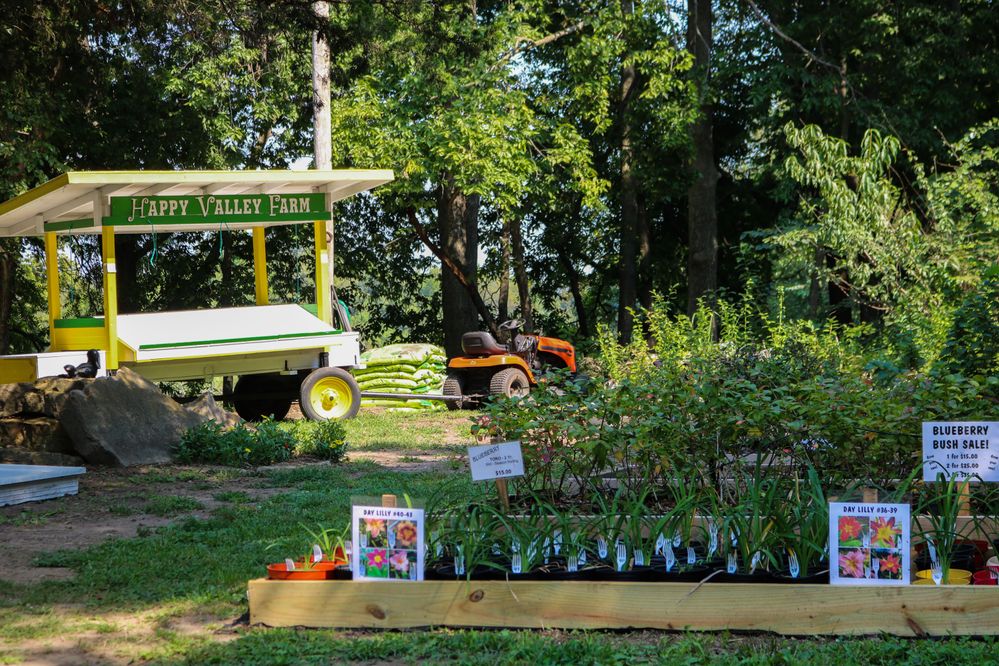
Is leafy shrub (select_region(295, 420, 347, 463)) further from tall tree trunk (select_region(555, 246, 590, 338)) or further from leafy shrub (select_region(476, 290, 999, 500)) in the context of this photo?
tall tree trunk (select_region(555, 246, 590, 338))

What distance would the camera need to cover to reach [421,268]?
2745 cm

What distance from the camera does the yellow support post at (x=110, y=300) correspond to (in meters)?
12.1

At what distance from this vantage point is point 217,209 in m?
13.4

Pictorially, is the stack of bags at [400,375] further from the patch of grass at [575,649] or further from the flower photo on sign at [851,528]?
the flower photo on sign at [851,528]

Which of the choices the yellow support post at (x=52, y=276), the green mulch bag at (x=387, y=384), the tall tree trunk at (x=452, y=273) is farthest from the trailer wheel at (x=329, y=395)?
the tall tree trunk at (x=452, y=273)

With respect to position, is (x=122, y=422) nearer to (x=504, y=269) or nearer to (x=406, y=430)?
(x=406, y=430)

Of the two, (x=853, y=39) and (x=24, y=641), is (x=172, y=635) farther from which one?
(x=853, y=39)

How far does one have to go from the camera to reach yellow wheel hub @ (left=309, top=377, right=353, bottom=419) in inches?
544

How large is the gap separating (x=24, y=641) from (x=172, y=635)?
594mm

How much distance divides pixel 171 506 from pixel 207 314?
5.64 metres

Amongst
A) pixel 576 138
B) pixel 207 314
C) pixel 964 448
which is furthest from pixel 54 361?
pixel 576 138

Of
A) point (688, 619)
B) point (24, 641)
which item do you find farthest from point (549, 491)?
point (24, 641)

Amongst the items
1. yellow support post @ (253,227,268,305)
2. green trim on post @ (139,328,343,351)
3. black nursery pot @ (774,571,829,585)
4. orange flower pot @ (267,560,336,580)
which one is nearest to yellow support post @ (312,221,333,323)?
green trim on post @ (139,328,343,351)

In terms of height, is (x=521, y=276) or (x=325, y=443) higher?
(x=521, y=276)
